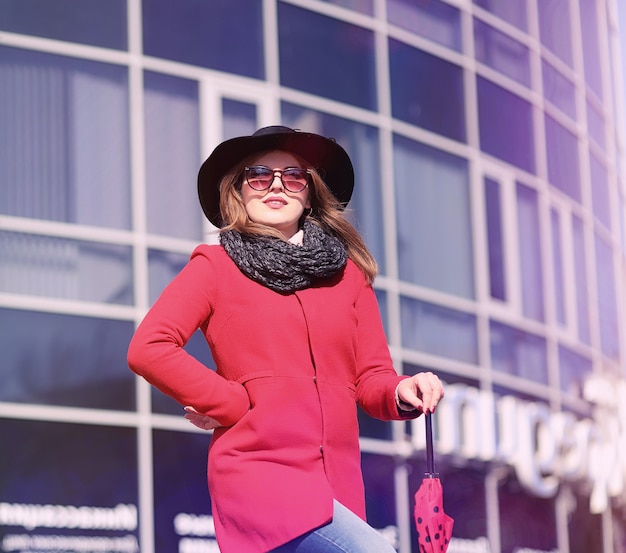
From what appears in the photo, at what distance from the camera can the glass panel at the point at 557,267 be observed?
1037cm

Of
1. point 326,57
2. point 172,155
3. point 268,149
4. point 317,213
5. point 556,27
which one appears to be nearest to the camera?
point 268,149

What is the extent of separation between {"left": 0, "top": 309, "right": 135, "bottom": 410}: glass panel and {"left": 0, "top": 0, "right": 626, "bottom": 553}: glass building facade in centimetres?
1

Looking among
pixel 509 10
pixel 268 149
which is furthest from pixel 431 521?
pixel 509 10

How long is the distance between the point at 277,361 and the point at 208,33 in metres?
5.01

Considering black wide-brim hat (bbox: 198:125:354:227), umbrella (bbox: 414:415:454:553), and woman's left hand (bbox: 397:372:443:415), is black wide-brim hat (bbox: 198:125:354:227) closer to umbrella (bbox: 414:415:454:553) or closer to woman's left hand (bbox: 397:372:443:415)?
woman's left hand (bbox: 397:372:443:415)

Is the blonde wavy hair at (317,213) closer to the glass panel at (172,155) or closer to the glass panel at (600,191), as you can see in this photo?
the glass panel at (172,155)

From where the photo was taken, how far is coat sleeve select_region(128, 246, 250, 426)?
3.07 metres

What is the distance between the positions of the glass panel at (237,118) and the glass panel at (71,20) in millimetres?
762

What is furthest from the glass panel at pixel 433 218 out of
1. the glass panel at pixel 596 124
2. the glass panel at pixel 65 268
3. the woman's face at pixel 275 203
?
the woman's face at pixel 275 203

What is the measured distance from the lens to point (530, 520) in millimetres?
9695

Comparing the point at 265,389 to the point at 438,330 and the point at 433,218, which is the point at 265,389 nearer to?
the point at 438,330

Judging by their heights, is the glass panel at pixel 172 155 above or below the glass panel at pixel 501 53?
below

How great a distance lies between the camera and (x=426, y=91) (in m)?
9.20

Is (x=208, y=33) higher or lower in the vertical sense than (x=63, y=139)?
higher
